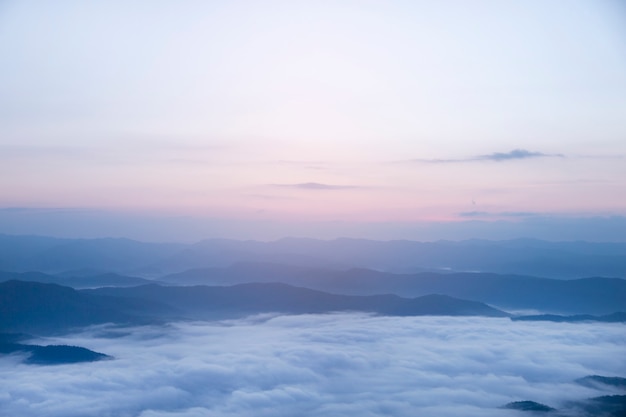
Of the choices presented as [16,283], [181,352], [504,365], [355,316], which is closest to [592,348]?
[504,365]

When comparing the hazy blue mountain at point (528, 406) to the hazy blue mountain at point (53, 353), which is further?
the hazy blue mountain at point (53, 353)

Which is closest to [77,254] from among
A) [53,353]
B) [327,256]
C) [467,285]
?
[327,256]

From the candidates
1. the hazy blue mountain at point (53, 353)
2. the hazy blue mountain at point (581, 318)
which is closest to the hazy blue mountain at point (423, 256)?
the hazy blue mountain at point (581, 318)

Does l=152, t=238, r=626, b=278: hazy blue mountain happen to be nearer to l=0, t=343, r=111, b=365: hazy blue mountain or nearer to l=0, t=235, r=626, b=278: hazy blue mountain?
l=0, t=235, r=626, b=278: hazy blue mountain

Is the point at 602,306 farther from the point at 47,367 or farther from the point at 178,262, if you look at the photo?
the point at 178,262

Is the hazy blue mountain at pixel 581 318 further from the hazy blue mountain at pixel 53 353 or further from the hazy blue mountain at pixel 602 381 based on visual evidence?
the hazy blue mountain at pixel 53 353
